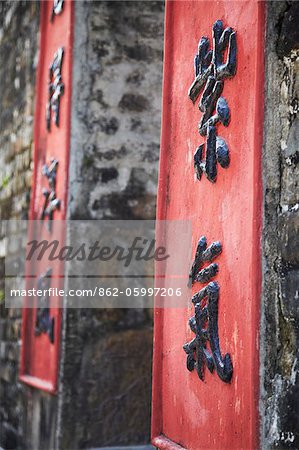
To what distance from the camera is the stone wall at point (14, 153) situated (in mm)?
3988

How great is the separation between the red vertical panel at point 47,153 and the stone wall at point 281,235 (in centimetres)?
175

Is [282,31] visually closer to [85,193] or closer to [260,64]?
[260,64]

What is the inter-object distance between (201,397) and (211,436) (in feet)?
0.38

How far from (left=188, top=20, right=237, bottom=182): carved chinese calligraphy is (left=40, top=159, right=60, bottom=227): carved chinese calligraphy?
148 centimetres

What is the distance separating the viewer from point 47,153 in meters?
3.64

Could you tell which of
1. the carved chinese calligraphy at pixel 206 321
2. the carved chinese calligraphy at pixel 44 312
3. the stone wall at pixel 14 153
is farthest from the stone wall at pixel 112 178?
the carved chinese calligraphy at pixel 206 321

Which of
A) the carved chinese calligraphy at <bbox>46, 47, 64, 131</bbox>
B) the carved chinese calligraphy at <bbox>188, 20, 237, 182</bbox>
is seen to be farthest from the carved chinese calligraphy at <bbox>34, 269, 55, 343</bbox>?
the carved chinese calligraphy at <bbox>188, 20, 237, 182</bbox>

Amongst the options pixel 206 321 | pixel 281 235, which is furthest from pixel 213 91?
pixel 206 321

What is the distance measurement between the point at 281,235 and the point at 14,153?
9.78 feet

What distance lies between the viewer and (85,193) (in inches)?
133

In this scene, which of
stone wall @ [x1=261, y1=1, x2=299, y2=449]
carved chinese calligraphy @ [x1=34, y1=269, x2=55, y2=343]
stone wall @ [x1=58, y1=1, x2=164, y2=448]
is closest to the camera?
stone wall @ [x1=261, y1=1, x2=299, y2=449]

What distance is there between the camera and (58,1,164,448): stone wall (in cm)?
326

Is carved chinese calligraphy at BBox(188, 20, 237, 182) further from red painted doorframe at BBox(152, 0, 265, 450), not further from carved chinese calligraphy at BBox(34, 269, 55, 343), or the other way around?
carved chinese calligraphy at BBox(34, 269, 55, 343)
